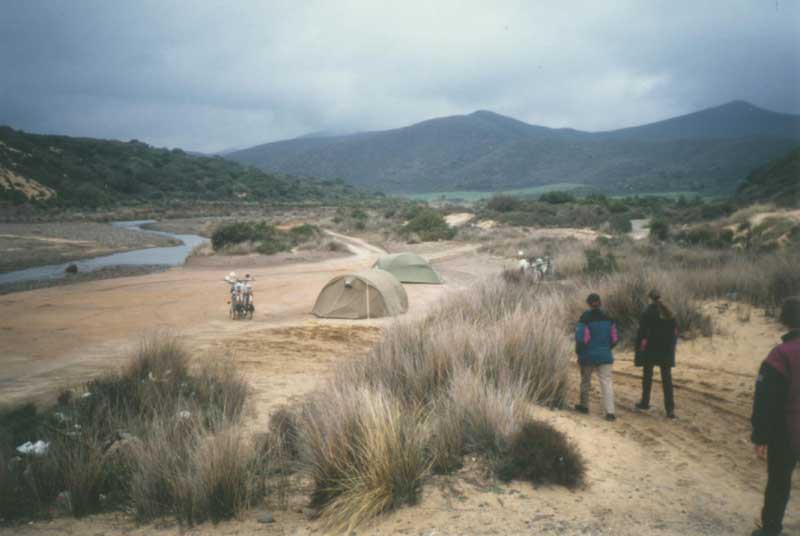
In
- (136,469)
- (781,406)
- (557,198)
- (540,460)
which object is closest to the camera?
(781,406)

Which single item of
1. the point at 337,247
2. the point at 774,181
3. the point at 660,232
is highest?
the point at 774,181

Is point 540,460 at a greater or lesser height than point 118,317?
greater

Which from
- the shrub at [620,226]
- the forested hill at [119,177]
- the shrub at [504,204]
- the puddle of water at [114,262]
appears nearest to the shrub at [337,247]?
the puddle of water at [114,262]

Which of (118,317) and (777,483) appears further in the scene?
(118,317)

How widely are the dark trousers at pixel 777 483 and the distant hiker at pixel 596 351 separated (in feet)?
9.18

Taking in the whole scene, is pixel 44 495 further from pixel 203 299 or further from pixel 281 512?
pixel 203 299

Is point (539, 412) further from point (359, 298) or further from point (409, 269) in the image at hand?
point (409, 269)

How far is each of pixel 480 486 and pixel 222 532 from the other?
91.2 inches

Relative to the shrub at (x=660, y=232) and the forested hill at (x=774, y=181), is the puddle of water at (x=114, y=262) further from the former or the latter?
the forested hill at (x=774, y=181)

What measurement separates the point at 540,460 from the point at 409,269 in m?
18.7

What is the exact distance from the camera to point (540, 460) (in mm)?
5062

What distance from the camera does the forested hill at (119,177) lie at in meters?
70.9

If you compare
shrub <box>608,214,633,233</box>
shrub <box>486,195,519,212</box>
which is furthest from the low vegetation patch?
shrub <box>486,195,519,212</box>

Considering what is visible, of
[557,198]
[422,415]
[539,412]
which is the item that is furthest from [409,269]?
[557,198]
